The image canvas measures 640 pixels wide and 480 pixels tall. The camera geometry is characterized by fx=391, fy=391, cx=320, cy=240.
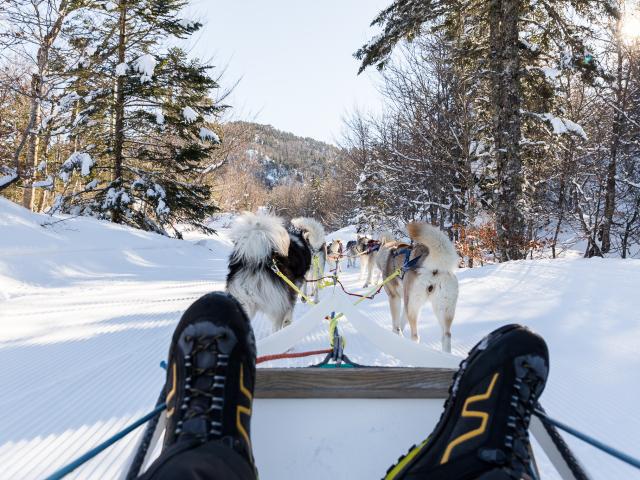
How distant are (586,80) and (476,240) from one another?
464 cm

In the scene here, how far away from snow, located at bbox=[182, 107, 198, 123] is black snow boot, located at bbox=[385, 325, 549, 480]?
47.0 ft

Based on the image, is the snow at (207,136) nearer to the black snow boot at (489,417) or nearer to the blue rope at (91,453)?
the blue rope at (91,453)

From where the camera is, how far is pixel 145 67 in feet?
41.5

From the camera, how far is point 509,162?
909 cm

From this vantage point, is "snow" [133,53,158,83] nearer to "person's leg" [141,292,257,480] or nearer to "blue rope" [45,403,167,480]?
"person's leg" [141,292,257,480]

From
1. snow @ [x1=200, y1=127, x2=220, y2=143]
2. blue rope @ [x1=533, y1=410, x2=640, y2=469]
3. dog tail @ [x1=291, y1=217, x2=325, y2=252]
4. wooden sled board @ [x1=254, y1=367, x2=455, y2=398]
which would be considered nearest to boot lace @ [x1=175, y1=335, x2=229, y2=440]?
wooden sled board @ [x1=254, y1=367, x2=455, y2=398]

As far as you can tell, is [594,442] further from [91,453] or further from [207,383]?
[91,453]

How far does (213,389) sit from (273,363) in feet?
6.70

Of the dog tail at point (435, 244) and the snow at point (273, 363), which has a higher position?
the dog tail at point (435, 244)

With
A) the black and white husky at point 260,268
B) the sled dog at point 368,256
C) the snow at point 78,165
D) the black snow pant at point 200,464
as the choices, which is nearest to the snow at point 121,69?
the snow at point 78,165

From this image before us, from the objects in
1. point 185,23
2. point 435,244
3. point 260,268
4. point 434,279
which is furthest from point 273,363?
point 185,23

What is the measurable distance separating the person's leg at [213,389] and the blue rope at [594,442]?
948 millimetres

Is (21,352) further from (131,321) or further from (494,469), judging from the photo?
(494,469)

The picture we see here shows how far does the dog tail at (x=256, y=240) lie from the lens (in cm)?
365
